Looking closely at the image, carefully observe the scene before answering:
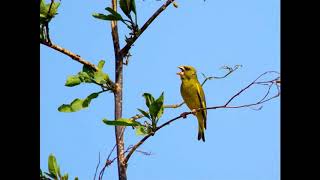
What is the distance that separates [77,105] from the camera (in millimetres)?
2094

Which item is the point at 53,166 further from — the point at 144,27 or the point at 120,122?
the point at 144,27

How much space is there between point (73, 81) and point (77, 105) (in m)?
0.10

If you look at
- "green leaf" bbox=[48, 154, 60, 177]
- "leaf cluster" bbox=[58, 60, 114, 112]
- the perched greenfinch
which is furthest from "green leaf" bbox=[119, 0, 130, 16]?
the perched greenfinch

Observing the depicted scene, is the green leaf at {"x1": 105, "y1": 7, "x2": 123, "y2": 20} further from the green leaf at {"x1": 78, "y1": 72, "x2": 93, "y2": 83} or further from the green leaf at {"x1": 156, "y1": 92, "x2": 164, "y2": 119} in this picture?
the green leaf at {"x1": 156, "y1": 92, "x2": 164, "y2": 119}

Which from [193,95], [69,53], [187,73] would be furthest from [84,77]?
[187,73]

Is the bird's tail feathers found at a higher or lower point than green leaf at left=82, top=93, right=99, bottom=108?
lower

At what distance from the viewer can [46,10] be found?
201 centimetres

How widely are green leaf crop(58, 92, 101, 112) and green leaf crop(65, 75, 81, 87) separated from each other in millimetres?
66

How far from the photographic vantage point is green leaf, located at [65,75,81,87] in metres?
2.06

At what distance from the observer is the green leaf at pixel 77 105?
2062mm
